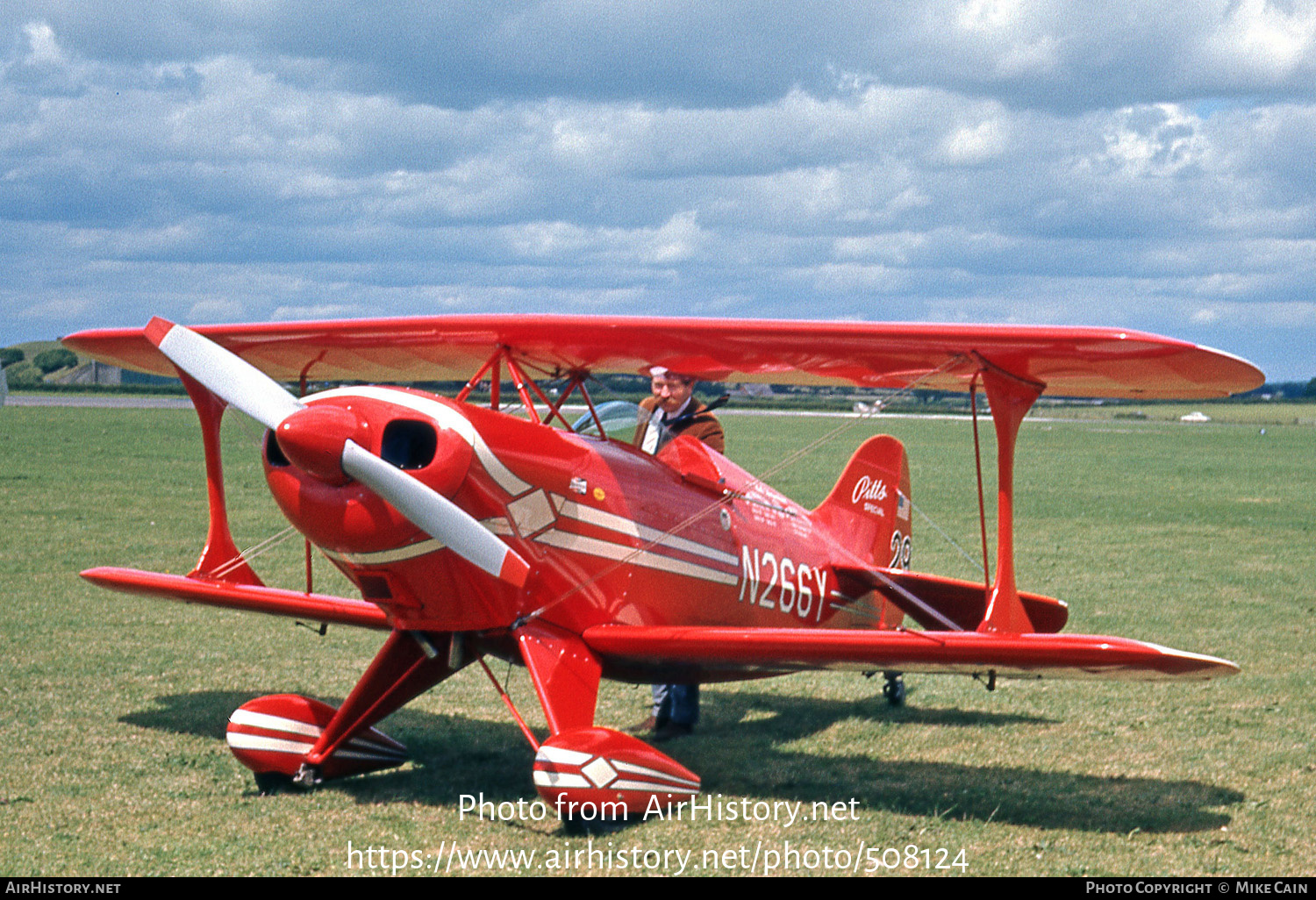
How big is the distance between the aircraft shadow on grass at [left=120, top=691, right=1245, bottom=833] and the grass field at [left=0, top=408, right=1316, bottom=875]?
21mm

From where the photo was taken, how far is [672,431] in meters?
7.61

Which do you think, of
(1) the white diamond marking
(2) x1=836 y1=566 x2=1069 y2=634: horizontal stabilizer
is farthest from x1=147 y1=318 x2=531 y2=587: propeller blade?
(2) x1=836 y1=566 x2=1069 y2=634: horizontal stabilizer

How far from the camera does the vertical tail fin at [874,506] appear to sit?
873 cm

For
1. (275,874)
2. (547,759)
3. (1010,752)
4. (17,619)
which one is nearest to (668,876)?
(547,759)

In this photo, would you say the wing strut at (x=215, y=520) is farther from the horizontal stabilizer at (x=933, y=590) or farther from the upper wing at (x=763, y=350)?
the horizontal stabilizer at (x=933, y=590)

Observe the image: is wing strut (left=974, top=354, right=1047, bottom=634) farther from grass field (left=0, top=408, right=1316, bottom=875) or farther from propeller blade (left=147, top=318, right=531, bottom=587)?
propeller blade (left=147, top=318, right=531, bottom=587)

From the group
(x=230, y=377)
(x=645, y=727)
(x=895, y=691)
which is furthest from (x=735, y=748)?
(x=230, y=377)

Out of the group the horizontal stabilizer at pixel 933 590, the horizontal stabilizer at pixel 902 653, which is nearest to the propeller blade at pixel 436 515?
the horizontal stabilizer at pixel 902 653

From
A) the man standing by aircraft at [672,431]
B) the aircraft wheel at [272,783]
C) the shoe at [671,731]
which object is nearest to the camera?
the aircraft wheel at [272,783]

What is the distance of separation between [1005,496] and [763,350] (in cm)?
140

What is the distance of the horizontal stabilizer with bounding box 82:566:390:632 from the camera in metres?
7.12

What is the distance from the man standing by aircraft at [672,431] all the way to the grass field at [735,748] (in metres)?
0.18

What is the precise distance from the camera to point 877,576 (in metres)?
8.01

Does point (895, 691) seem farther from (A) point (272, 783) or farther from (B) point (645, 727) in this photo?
(A) point (272, 783)
